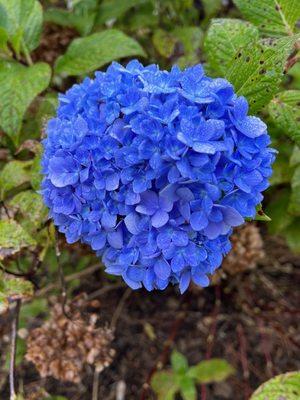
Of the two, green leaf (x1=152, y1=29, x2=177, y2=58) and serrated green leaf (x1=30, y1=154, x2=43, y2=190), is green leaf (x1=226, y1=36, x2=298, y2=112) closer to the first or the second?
serrated green leaf (x1=30, y1=154, x2=43, y2=190)

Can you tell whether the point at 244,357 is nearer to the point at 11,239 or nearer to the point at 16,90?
the point at 11,239

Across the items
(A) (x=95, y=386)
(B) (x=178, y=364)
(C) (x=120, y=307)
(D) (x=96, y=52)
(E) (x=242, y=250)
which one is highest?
(D) (x=96, y=52)

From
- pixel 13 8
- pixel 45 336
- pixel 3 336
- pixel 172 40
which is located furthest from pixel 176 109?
pixel 3 336

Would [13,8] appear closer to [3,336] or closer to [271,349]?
[3,336]

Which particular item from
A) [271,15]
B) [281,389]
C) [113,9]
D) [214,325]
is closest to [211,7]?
[113,9]

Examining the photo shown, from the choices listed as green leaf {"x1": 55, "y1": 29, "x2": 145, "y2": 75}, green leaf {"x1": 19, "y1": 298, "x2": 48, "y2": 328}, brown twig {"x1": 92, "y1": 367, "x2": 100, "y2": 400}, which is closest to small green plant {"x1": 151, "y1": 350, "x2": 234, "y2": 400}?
brown twig {"x1": 92, "y1": 367, "x2": 100, "y2": 400}
